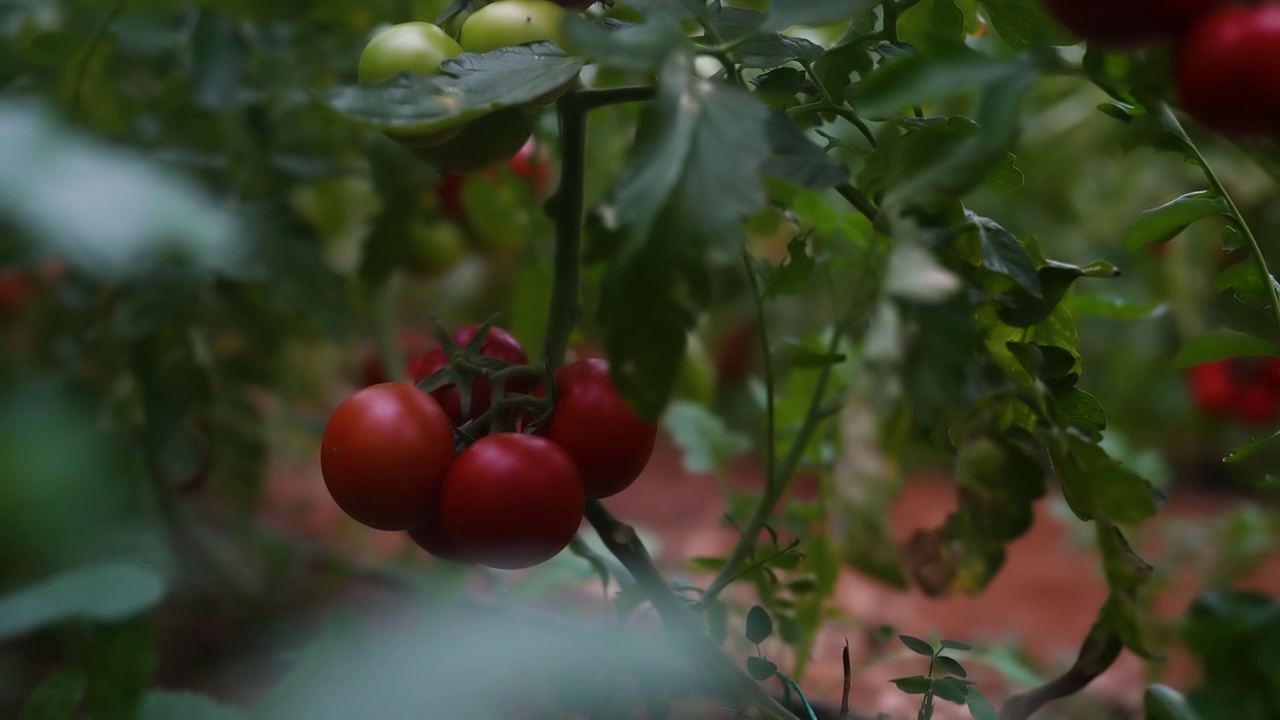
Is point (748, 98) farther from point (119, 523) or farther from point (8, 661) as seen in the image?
point (8, 661)

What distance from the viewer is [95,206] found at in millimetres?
746

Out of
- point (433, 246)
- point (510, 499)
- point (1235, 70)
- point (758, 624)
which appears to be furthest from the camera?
point (433, 246)

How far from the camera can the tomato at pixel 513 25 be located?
1.28ft

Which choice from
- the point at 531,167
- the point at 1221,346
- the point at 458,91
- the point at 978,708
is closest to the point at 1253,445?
the point at 1221,346

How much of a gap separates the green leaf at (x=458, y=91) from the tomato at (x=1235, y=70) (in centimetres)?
21

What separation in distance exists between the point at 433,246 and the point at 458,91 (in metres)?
0.64

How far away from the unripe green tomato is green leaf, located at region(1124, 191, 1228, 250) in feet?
2.30

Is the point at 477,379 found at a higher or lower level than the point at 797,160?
lower

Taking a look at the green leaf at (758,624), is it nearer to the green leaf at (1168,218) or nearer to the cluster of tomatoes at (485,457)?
the cluster of tomatoes at (485,457)

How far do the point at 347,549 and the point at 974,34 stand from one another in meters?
1.08

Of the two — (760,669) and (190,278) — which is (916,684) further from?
(190,278)

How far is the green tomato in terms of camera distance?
0.38 m

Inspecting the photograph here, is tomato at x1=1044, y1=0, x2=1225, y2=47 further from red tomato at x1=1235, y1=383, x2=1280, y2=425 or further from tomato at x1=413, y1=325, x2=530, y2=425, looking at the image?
red tomato at x1=1235, y1=383, x2=1280, y2=425

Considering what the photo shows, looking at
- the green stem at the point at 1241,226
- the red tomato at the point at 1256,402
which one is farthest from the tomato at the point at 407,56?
the red tomato at the point at 1256,402
